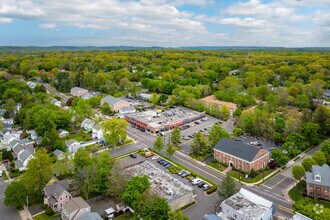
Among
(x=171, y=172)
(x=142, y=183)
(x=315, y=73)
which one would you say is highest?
(x=315, y=73)

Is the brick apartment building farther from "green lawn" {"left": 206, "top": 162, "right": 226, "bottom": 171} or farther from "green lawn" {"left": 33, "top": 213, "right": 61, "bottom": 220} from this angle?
"green lawn" {"left": 33, "top": 213, "right": 61, "bottom": 220}

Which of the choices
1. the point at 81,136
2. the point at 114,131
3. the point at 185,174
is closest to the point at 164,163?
the point at 185,174

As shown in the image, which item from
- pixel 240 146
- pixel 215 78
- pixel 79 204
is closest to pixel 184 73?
pixel 215 78

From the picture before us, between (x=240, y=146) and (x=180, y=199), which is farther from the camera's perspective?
(x=240, y=146)

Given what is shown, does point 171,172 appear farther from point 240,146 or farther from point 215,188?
point 240,146

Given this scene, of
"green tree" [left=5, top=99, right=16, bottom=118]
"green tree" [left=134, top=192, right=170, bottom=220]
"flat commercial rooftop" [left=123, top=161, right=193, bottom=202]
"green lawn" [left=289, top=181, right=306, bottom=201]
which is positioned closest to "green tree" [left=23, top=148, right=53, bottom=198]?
"flat commercial rooftop" [left=123, top=161, right=193, bottom=202]

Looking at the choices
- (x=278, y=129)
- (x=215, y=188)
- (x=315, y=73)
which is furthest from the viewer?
(x=315, y=73)
